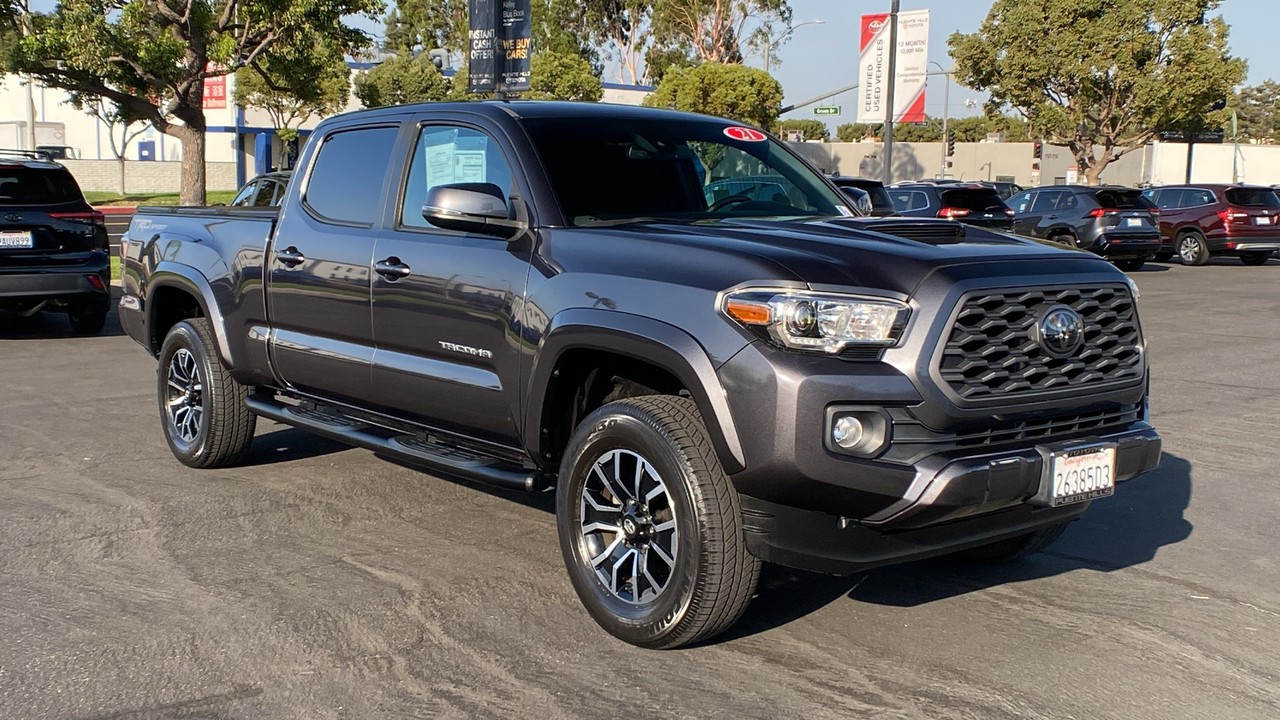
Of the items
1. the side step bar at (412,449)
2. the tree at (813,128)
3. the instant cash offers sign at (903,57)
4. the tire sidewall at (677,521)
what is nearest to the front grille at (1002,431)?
the tire sidewall at (677,521)

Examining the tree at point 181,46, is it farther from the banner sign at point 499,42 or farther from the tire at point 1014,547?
the tire at point 1014,547

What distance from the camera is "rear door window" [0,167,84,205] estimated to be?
11.6 m

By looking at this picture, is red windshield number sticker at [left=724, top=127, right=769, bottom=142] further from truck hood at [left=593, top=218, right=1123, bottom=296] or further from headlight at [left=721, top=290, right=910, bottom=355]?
headlight at [left=721, top=290, right=910, bottom=355]

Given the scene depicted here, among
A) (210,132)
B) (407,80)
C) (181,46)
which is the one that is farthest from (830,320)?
(210,132)

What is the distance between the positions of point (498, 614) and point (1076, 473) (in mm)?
2054

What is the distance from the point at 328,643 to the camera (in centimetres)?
433

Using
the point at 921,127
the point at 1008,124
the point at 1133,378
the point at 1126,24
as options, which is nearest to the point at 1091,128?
the point at 1008,124

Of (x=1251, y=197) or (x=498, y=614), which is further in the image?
(x=1251, y=197)

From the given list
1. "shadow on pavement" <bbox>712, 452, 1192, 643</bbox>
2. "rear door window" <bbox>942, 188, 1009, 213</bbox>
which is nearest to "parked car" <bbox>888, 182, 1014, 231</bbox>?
"rear door window" <bbox>942, 188, 1009, 213</bbox>

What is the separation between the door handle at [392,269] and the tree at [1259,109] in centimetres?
11914

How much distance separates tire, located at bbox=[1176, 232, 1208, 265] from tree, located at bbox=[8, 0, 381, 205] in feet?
56.2

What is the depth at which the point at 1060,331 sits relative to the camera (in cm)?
412

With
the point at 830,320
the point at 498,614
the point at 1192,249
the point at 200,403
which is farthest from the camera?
the point at 1192,249

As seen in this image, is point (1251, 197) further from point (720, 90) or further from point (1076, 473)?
point (720, 90)
